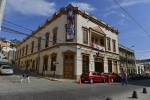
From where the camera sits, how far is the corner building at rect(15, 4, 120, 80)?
22.0m

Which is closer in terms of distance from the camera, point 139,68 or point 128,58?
point 128,58

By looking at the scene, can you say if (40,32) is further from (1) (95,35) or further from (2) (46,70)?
(1) (95,35)

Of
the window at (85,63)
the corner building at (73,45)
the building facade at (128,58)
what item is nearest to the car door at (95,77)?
the corner building at (73,45)

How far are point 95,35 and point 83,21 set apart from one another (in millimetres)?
5626

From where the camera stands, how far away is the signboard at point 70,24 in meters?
22.5

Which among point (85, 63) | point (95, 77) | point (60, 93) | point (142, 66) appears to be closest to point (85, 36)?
point (85, 63)

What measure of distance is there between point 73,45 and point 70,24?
144 inches

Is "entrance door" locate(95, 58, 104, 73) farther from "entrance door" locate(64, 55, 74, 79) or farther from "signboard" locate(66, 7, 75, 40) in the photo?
"signboard" locate(66, 7, 75, 40)

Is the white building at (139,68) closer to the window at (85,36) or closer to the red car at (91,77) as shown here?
the window at (85,36)

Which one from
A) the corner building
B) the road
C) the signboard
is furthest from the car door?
the signboard

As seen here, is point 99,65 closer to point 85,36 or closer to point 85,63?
point 85,63

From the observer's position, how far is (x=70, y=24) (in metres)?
22.8

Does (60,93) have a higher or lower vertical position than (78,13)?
lower

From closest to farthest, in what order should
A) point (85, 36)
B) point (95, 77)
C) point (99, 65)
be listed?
point (95, 77) < point (85, 36) < point (99, 65)
